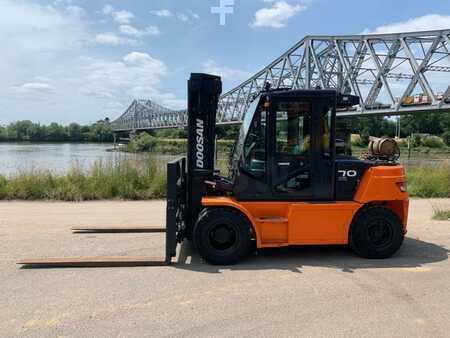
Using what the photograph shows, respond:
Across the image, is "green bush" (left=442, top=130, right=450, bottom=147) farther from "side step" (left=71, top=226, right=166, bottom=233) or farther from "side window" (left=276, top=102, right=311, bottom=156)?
"side window" (left=276, top=102, right=311, bottom=156)

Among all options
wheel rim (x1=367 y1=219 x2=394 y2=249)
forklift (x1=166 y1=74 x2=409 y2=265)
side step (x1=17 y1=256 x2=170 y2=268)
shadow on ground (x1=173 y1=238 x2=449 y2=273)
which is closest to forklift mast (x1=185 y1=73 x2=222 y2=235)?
forklift (x1=166 y1=74 x2=409 y2=265)

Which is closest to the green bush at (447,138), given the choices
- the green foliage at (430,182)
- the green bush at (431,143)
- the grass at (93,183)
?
the green bush at (431,143)

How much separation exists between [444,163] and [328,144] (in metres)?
11.5

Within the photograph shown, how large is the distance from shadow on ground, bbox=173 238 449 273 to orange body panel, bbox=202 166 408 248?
0.95ft

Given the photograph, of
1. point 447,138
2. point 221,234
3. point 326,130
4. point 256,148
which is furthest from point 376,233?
point 447,138

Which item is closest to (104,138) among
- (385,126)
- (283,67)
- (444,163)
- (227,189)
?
(283,67)

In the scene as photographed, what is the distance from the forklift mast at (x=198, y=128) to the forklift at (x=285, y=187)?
1 cm

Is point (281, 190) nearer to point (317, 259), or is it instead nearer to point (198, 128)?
point (317, 259)

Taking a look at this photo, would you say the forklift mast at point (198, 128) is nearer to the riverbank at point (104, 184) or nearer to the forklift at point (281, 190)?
the forklift at point (281, 190)

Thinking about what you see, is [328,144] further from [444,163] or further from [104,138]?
[104,138]

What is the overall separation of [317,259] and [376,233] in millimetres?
923

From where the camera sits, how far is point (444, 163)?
49.2ft

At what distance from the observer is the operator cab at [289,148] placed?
554 centimetres

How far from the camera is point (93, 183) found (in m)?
11.8
